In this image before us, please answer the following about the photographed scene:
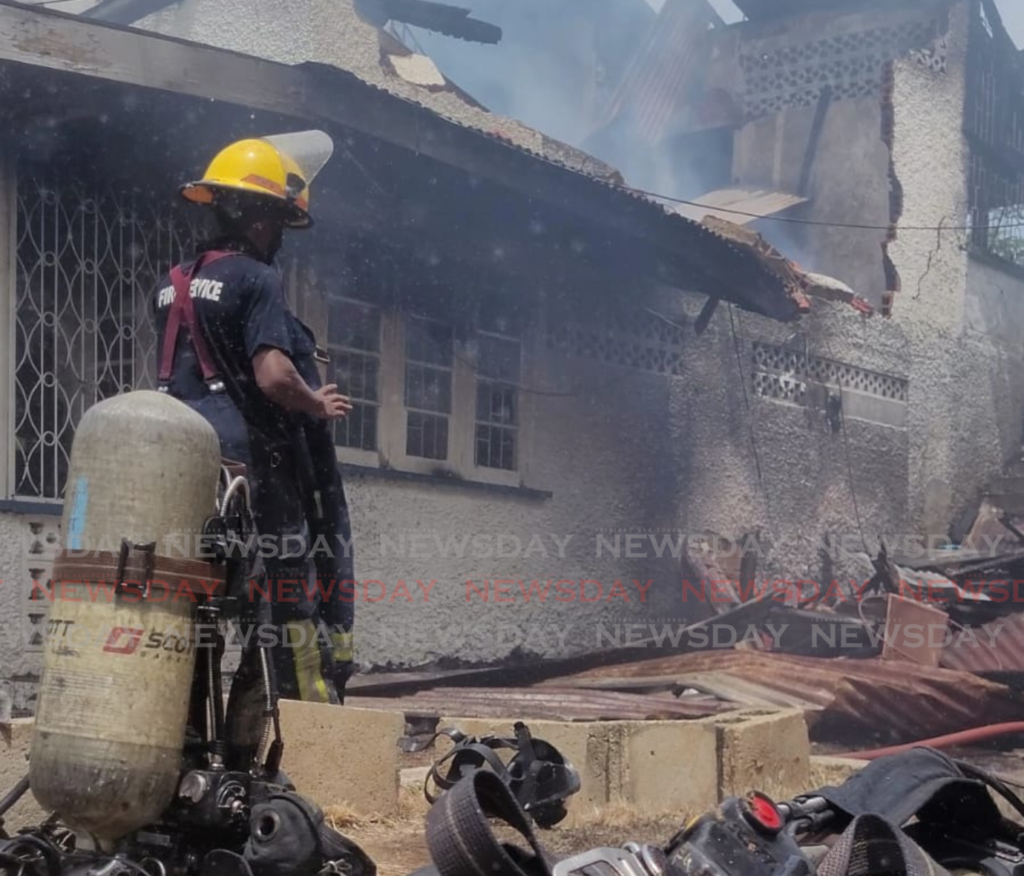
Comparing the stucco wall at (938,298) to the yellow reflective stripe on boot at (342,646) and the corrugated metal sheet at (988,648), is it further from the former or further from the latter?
the yellow reflective stripe on boot at (342,646)

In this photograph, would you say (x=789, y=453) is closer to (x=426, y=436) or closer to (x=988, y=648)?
(x=988, y=648)

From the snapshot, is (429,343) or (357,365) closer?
(357,365)

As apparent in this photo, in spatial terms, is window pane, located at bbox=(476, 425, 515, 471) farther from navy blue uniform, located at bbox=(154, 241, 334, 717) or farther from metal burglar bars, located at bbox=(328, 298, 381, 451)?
navy blue uniform, located at bbox=(154, 241, 334, 717)

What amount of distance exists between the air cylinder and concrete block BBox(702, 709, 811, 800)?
2400mm

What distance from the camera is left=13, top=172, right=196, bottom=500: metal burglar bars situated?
6586 millimetres

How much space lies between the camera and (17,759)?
3.99 meters

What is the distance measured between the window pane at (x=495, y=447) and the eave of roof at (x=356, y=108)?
5.26ft

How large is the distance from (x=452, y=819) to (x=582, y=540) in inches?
316

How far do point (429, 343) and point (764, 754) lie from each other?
14.8ft

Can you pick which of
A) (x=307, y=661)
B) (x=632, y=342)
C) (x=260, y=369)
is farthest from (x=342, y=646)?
(x=632, y=342)

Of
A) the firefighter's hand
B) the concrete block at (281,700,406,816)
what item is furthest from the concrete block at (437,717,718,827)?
the firefighter's hand

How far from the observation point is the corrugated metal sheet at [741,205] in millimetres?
16281

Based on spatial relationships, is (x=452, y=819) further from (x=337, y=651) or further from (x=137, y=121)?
(x=137, y=121)

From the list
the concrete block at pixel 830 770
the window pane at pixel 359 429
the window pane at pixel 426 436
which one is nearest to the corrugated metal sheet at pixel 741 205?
the window pane at pixel 426 436
